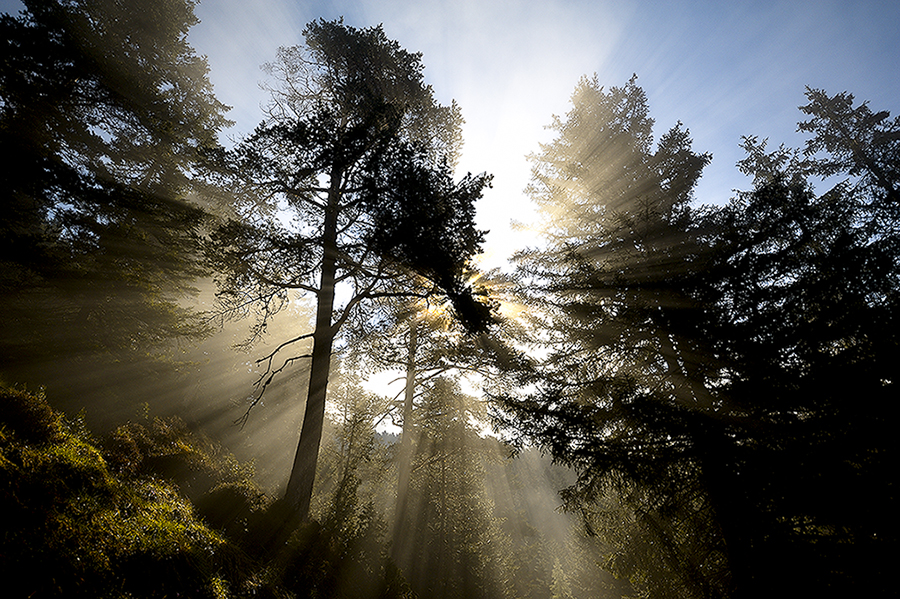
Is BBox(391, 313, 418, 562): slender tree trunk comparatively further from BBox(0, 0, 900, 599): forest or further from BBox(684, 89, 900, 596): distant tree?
BBox(684, 89, 900, 596): distant tree

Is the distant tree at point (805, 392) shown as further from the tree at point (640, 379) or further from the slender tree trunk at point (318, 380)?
the slender tree trunk at point (318, 380)

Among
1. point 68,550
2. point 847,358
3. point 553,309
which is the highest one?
point 553,309

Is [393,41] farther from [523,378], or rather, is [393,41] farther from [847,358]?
[847,358]

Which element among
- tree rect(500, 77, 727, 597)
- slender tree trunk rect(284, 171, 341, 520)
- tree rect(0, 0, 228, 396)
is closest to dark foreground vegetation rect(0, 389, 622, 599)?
slender tree trunk rect(284, 171, 341, 520)

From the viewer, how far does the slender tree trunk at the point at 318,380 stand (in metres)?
8.17

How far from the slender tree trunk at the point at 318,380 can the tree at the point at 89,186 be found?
340cm

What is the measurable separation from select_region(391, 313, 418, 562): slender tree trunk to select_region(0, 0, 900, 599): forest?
20cm

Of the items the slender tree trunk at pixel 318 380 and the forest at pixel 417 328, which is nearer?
the forest at pixel 417 328

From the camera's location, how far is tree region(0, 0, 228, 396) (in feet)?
30.9

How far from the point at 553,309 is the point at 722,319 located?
3938 mm

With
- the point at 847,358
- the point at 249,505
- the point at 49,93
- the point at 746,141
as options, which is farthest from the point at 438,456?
the point at 746,141

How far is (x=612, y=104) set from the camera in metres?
12.7

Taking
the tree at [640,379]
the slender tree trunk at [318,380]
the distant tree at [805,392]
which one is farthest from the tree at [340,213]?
the distant tree at [805,392]

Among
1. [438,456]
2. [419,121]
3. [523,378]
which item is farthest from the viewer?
[438,456]
